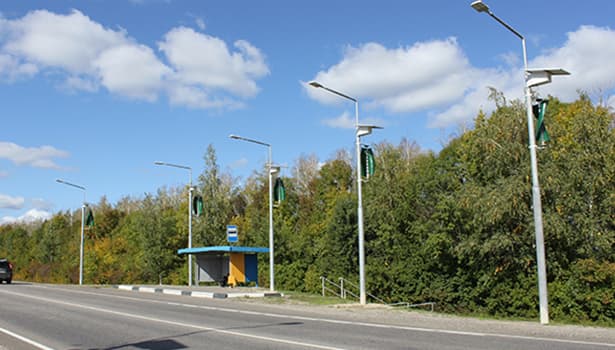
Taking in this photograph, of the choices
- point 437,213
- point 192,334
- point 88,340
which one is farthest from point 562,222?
point 88,340

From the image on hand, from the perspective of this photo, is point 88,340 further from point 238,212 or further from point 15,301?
point 238,212

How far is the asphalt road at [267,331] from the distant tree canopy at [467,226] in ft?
43.2

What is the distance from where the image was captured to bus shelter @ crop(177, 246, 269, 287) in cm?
3017

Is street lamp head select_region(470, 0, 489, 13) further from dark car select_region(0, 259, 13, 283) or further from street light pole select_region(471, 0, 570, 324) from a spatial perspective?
dark car select_region(0, 259, 13, 283)

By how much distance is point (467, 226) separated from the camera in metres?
31.9

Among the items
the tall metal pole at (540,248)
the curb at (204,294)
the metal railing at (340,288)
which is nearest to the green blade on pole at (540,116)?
the tall metal pole at (540,248)

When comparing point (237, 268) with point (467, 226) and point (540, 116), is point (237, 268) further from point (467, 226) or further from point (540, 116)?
point (540, 116)

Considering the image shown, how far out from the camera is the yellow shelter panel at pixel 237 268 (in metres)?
30.8

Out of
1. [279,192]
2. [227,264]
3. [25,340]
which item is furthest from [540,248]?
[227,264]

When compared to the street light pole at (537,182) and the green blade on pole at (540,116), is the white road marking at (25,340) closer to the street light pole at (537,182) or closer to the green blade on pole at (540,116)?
the street light pole at (537,182)

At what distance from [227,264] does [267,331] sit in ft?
71.2

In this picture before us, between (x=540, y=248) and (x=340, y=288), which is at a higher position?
(x=540, y=248)

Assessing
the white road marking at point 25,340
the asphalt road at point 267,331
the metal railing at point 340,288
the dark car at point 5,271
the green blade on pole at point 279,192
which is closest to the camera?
the asphalt road at point 267,331

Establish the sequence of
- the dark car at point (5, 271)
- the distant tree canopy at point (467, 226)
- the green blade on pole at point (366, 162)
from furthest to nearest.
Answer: the dark car at point (5, 271) → the distant tree canopy at point (467, 226) → the green blade on pole at point (366, 162)
